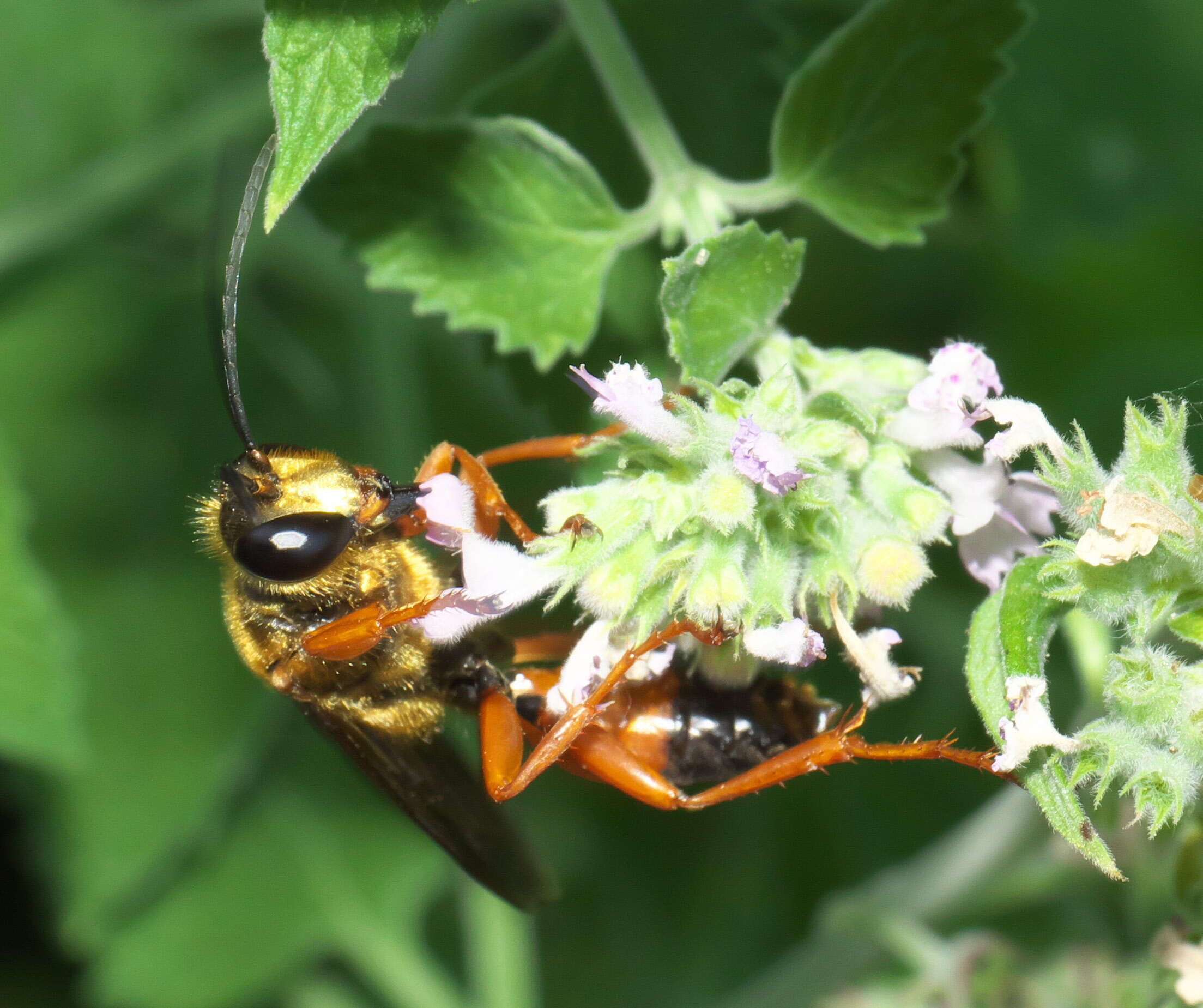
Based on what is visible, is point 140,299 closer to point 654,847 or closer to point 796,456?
point 654,847

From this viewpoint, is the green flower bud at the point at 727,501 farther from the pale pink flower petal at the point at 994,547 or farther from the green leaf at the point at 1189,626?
the green leaf at the point at 1189,626

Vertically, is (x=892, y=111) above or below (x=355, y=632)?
above

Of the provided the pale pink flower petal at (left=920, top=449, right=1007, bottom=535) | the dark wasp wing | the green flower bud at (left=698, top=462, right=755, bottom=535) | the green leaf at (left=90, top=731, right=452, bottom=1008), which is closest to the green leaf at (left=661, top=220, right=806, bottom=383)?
the green flower bud at (left=698, top=462, right=755, bottom=535)

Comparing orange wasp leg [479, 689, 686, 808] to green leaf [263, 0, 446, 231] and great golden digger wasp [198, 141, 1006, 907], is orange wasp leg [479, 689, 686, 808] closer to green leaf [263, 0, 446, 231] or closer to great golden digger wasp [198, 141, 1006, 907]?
great golden digger wasp [198, 141, 1006, 907]

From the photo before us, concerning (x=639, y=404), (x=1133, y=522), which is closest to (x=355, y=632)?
(x=639, y=404)

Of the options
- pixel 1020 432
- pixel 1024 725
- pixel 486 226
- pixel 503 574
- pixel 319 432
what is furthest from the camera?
pixel 319 432

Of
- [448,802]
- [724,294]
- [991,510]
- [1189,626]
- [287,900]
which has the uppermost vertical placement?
[724,294]

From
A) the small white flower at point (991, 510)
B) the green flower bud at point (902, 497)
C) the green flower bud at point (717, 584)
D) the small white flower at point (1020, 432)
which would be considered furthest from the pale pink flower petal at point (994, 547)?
the green flower bud at point (717, 584)

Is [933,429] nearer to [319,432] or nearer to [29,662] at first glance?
[29,662]
